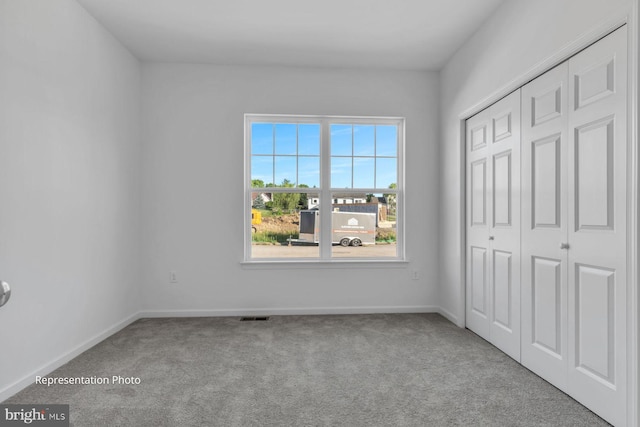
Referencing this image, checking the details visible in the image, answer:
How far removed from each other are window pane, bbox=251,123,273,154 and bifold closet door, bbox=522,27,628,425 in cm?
268

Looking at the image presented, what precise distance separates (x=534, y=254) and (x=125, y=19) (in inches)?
157

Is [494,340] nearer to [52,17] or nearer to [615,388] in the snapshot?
[615,388]

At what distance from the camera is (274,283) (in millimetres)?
4207

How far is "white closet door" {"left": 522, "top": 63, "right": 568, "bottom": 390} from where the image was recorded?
2.36 metres

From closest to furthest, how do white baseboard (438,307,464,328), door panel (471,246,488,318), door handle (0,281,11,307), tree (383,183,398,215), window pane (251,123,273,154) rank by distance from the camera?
door handle (0,281,11,307) < door panel (471,246,488,318) < white baseboard (438,307,464,328) < window pane (251,123,273,154) < tree (383,183,398,215)

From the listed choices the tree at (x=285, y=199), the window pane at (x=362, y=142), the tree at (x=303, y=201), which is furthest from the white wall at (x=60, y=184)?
the window pane at (x=362, y=142)

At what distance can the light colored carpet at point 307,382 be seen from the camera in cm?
206

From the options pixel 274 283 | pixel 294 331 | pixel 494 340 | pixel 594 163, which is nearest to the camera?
pixel 594 163

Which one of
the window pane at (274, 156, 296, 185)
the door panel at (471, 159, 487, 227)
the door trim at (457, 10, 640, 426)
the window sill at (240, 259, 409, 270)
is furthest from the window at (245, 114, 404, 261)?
the door trim at (457, 10, 640, 426)

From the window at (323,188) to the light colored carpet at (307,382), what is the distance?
3.55 ft

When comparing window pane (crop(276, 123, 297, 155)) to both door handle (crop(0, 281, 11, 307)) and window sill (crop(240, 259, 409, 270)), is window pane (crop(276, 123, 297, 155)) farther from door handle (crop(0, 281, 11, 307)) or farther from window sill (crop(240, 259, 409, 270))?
door handle (crop(0, 281, 11, 307))

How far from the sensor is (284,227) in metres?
4.36

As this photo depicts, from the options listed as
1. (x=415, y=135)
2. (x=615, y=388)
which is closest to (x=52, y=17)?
(x=415, y=135)

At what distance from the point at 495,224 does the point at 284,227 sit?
2.32 metres
